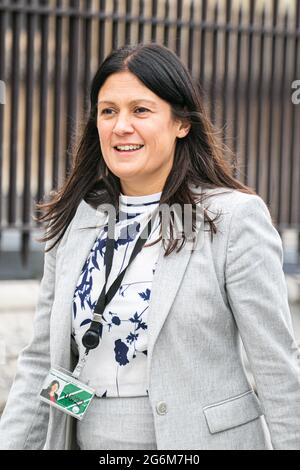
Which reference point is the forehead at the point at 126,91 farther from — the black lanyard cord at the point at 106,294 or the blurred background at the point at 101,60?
the blurred background at the point at 101,60

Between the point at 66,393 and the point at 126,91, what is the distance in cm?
74

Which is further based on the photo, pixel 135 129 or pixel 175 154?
pixel 175 154

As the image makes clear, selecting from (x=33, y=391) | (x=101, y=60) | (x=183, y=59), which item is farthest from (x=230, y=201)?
(x=183, y=59)

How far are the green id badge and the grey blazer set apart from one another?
169 mm

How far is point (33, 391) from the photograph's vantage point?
89.1 inches

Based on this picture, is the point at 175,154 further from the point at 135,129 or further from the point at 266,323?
the point at 266,323

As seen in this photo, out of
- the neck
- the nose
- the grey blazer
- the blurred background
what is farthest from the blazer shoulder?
the blurred background

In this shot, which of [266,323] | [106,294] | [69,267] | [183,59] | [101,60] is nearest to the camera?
[266,323]

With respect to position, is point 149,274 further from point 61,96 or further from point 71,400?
point 61,96

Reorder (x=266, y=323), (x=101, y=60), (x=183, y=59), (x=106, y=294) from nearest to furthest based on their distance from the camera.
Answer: (x=266, y=323), (x=106, y=294), (x=101, y=60), (x=183, y=59)

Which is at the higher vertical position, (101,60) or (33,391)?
(101,60)

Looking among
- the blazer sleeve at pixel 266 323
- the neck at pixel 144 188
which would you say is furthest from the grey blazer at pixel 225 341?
the neck at pixel 144 188

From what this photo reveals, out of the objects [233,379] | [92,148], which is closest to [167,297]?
[233,379]

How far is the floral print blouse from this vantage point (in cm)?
204
